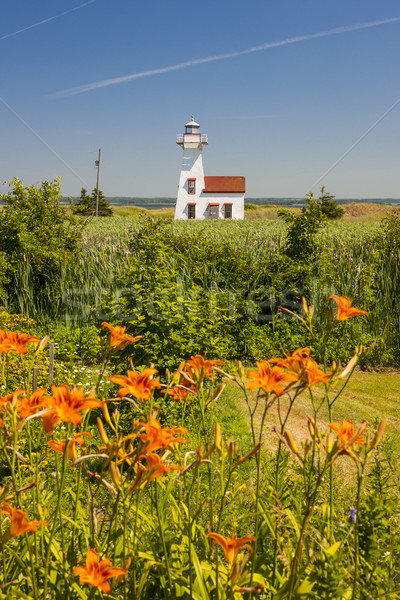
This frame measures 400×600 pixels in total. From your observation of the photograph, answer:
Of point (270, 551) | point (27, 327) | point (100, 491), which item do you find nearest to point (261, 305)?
point (27, 327)

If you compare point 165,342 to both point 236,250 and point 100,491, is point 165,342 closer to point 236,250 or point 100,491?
point 100,491

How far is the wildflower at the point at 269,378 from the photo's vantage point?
1299 mm

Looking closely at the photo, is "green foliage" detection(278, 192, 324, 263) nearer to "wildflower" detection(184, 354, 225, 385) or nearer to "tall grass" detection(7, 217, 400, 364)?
"tall grass" detection(7, 217, 400, 364)

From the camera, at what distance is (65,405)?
4.13 feet

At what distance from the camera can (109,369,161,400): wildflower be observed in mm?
1382

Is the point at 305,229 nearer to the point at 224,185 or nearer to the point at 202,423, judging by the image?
the point at 202,423

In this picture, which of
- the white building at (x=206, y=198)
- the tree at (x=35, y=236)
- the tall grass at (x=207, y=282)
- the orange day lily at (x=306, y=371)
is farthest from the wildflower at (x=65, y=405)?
the white building at (x=206, y=198)

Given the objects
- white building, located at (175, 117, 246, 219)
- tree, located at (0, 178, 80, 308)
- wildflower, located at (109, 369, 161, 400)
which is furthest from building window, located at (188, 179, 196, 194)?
wildflower, located at (109, 369, 161, 400)

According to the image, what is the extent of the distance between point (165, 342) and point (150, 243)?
4.94 feet

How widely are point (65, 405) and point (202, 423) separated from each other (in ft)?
1.69

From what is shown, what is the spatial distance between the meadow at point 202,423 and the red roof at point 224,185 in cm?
3138

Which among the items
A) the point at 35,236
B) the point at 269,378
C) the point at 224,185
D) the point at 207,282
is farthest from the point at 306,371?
the point at 224,185

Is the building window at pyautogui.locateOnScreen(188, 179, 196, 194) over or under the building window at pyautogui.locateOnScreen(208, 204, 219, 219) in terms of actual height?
over

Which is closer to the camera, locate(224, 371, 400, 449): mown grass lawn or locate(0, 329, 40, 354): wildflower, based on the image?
locate(0, 329, 40, 354): wildflower
